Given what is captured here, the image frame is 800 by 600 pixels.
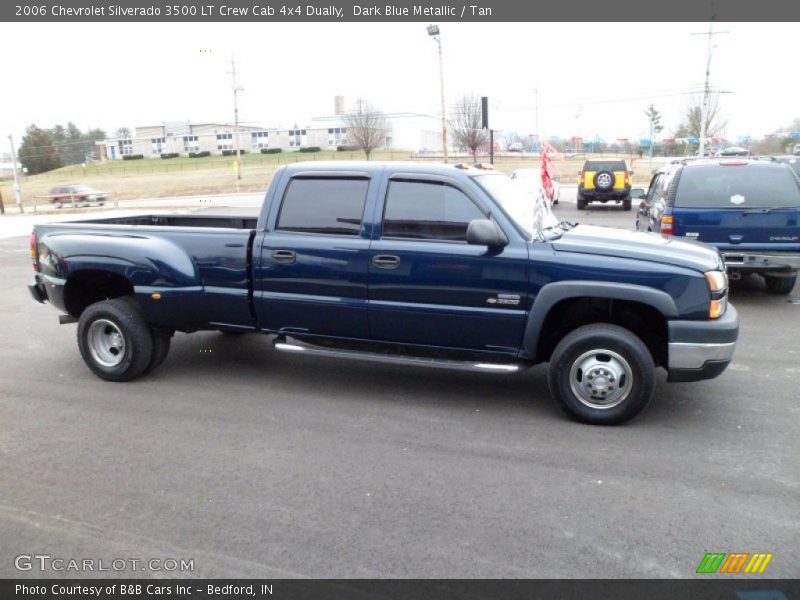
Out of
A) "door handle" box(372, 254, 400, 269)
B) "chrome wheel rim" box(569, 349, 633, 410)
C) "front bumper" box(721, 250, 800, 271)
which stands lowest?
"chrome wheel rim" box(569, 349, 633, 410)

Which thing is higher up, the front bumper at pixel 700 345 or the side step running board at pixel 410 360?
the front bumper at pixel 700 345

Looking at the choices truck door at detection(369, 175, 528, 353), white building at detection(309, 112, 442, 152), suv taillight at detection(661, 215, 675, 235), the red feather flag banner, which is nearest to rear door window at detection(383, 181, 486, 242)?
truck door at detection(369, 175, 528, 353)

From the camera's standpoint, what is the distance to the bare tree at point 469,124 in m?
56.8

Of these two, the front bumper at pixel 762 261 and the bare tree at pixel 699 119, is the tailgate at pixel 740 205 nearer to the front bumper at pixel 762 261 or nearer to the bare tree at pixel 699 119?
the front bumper at pixel 762 261

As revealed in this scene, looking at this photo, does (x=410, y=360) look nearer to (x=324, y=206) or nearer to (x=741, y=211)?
(x=324, y=206)

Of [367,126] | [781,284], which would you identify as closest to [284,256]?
[781,284]

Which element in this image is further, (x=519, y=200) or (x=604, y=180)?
(x=604, y=180)

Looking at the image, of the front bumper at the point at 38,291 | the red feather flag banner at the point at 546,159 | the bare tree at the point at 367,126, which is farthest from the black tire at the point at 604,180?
the bare tree at the point at 367,126

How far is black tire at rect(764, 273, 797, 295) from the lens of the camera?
9.55 metres

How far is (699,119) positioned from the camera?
168ft

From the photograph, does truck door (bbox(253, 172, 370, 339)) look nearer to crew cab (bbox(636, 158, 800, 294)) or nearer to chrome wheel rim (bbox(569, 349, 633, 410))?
chrome wheel rim (bbox(569, 349, 633, 410))

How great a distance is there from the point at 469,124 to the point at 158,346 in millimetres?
58029

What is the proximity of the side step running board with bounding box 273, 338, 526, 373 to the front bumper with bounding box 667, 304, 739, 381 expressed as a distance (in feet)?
3.63
